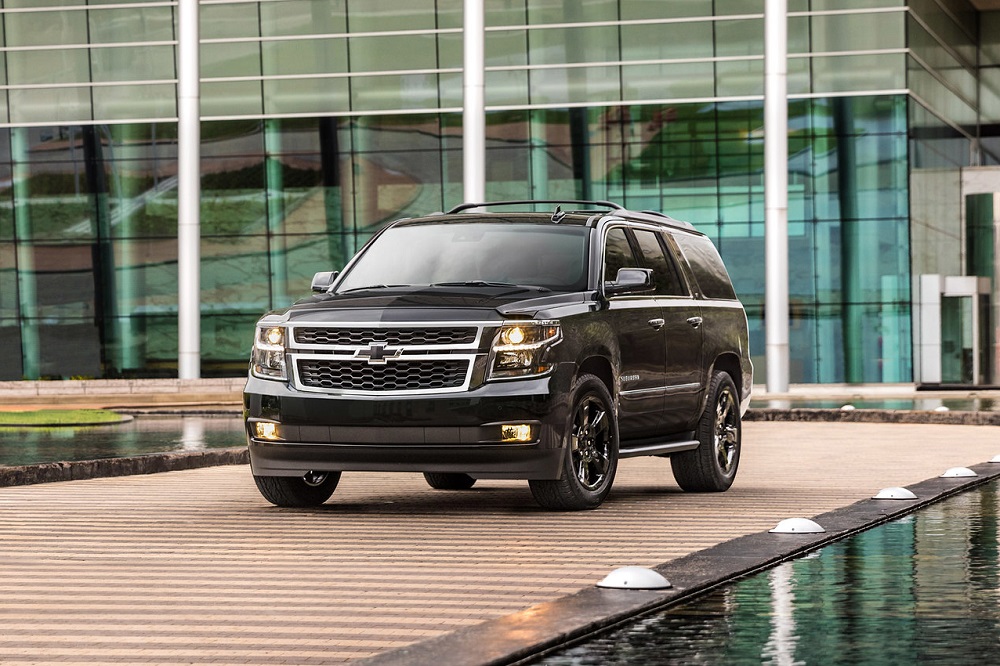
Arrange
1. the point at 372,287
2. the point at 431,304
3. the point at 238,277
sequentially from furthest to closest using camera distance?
the point at 238,277
the point at 372,287
the point at 431,304

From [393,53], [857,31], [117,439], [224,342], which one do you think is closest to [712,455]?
[117,439]

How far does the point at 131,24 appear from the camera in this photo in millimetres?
50562

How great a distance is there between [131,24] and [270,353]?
40.3 m

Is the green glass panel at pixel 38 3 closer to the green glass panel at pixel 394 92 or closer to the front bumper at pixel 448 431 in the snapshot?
the green glass panel at pixel 394 92

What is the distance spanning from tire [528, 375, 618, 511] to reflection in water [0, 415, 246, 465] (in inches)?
242

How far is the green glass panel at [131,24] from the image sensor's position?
50375mm

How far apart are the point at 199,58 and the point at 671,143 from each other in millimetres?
11935

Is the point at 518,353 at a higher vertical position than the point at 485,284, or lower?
lower

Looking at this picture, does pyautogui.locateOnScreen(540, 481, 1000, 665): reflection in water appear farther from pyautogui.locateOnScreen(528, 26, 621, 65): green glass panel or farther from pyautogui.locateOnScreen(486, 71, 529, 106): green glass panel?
pyautogui.locateOnScreen(486, 71, 529, 106): green glass panel

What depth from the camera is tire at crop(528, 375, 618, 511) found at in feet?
38.2

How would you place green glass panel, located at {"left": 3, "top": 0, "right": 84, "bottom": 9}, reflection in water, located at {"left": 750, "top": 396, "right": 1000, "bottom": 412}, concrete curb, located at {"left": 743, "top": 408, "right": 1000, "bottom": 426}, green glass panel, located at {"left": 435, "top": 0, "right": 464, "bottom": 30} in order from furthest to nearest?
green glass panel, located at {"left": 3, "top": 0, "right": 84, "bottom": 9}
green glass panel, located at {"left": 435, "top": 0, "right": 464, "bottom": 30}
reflection in water, located at {"left": 750, "top": 396, "right": 1000, "bottom": 412}
concrete curb, located at {"left": 743, "top": 408, "right": 1000, "bottom": 426}

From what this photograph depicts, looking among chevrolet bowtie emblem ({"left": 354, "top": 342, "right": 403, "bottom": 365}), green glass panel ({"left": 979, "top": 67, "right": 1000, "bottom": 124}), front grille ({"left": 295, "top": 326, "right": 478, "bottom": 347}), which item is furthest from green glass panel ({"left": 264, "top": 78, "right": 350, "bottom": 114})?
chevrolet bowtie emblem ({"left": 354, "top": 342, "right": 403, "bottom": 365})

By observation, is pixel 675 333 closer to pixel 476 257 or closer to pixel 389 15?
Result: pixel 476 257

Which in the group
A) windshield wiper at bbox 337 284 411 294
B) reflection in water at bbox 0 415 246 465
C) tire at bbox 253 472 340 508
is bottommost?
reflection in water at bbox 0 415 246 465
